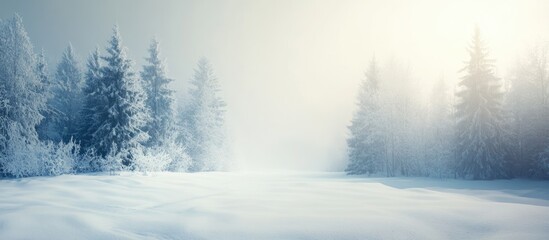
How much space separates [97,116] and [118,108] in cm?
199

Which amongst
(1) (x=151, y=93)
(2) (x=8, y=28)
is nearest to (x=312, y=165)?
(1) (x=151, y=93)

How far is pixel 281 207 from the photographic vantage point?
9.43m

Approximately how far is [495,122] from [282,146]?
113 meters

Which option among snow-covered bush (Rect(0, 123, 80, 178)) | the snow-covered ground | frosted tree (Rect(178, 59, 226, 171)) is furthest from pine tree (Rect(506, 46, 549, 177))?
snow-covered bush (Rect(0, 123, 80, 178))

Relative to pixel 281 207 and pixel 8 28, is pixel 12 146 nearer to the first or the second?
pixel 8 28

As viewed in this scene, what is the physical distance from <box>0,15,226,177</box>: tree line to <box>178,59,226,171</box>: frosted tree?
0.42 ft

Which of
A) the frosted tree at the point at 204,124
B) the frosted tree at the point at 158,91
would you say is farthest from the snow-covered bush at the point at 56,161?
the frosted tree at the point at 204,124

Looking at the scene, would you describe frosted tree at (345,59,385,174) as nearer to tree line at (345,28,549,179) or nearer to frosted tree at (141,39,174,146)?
tree line at (345,28,549,179)

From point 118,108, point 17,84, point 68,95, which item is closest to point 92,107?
point 118,108

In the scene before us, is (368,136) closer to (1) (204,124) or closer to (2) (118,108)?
(1) (204,124)

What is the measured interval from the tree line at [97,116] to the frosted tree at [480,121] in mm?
25952

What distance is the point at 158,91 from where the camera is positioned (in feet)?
115

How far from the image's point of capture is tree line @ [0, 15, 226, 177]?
66.2 ft

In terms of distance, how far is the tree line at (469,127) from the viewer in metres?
26.8
